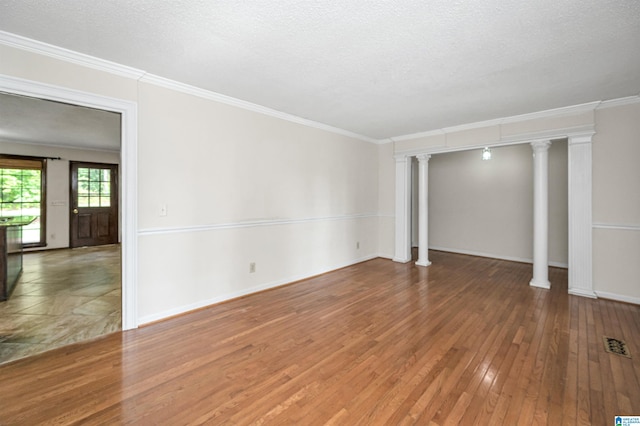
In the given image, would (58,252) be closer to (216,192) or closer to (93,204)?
(93,204)

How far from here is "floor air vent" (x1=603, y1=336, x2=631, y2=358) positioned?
2342mm

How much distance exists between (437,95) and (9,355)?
4.73 metres

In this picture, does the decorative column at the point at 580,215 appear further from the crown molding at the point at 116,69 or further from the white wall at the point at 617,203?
the crown molding at the point at 116,69

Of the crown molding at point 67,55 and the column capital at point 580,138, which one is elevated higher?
the crown molding at point 67,55

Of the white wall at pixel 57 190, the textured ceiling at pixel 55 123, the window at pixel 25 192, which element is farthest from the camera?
the white wall at pixel 57 190

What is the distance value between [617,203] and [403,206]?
2903 mm

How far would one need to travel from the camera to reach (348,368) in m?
2.13

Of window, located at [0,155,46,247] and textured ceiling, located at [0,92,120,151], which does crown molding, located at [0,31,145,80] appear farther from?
window, located at [0,155,46,247]

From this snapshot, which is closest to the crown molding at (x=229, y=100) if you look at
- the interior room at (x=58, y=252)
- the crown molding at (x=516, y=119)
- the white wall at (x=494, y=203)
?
the interior room at (x=58, y=252)

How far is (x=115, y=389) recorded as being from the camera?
6.16 ft

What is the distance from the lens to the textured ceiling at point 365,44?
1816 millimetres

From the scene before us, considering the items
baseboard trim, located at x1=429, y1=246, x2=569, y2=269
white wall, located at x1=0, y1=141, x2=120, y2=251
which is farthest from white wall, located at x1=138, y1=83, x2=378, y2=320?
white wall, located at x1=0, y1=141, x2=120, y2=251

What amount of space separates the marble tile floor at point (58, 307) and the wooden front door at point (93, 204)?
179 cm

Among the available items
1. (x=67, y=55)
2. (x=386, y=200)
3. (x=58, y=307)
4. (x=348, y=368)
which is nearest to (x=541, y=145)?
(x=386, y=200)
